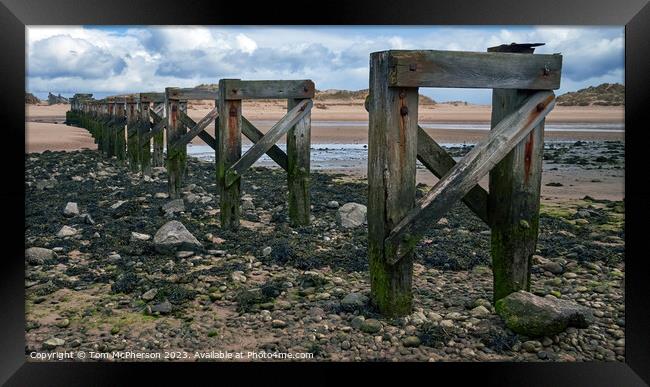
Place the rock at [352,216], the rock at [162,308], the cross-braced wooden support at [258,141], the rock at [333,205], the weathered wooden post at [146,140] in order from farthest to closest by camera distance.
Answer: the weathered wooden post at [146,140], the rock at [333,205], the rock at [352,216], the cross-braced wooden support at [258,141], the rock at [162,308]

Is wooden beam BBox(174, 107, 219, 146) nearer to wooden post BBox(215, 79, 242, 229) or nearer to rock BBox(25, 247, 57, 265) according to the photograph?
wooden post BBox(215, 79, 242, 229)

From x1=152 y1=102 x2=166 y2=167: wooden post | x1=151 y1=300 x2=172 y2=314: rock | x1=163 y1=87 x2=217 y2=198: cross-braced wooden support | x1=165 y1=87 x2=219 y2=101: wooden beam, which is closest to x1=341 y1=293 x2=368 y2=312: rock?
x1=151 y1=300 x2=172 y2=314: rock

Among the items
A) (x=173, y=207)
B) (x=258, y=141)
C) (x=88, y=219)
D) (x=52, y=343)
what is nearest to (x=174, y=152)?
(x=173, y=207)

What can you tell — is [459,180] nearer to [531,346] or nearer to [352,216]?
[531,346]

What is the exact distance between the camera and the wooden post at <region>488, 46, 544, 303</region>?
15.0ft

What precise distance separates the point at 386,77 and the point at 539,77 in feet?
3.65

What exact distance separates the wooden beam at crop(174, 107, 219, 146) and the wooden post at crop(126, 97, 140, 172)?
13.4 feet

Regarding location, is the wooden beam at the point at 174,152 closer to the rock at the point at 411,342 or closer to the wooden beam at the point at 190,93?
the wooden beam at the point at 190,93

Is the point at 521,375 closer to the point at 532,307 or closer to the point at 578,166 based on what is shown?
the point at 532,307

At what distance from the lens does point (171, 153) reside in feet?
35.4

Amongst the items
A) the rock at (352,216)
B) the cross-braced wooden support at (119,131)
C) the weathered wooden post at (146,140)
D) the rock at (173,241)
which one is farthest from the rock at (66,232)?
the cross-braced wooden support at (119,131)

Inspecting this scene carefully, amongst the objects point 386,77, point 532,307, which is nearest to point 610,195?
point 532,307

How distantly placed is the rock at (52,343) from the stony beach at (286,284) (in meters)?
0.02

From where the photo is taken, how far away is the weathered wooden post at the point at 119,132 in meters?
17.4
